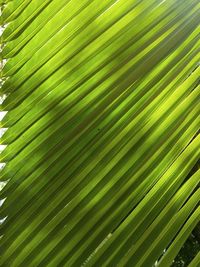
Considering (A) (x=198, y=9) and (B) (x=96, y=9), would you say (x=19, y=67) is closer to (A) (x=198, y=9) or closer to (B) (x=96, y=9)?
(B) (x=96, y=9)

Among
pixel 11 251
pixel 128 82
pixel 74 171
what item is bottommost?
pixel 11 251

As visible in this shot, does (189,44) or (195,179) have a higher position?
(189,44)

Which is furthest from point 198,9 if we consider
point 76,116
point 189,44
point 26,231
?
point 26,231

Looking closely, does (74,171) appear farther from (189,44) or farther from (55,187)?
(189,44)

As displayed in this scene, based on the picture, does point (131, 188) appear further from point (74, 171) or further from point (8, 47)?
point (8, 47)

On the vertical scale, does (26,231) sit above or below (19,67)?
below

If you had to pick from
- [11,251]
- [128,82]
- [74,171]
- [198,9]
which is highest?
[198,9]

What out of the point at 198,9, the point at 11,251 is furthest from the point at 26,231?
the point at 198,9
